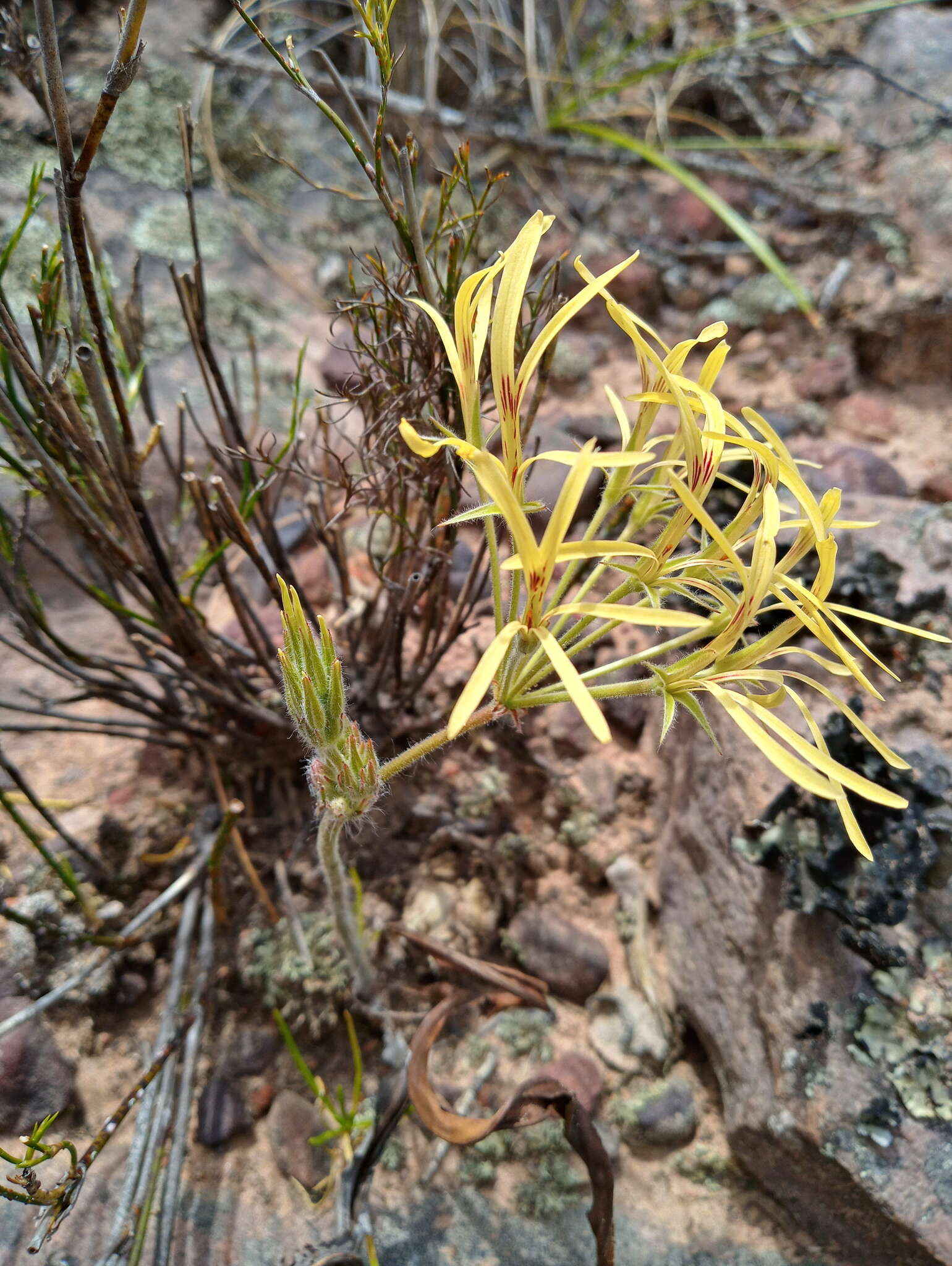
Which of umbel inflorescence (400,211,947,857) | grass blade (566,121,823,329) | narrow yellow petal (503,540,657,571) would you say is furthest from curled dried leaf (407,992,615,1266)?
grass blade (566,121,823,329)

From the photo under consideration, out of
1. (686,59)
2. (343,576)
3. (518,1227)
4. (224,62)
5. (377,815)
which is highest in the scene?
(224,62)

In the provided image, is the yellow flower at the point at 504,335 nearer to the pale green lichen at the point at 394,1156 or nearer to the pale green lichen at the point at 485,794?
the pale green lichen at the point at 485,794

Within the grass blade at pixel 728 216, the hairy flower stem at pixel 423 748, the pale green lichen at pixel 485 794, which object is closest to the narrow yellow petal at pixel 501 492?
the hairy flower stem at pixel 423 748

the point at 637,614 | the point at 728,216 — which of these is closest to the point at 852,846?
the point at 637,614

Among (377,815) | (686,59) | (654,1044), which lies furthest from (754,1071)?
(686,59)

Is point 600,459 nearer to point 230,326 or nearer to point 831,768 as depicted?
point 831,768

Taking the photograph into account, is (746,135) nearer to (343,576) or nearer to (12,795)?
(343,576)

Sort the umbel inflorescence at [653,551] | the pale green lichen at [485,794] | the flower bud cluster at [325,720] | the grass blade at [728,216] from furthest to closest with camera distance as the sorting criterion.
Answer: the grass blade at [728,216] → the pale green lichen at [485,794] → the flower bud cluster at [325,720] → the umbel inflorescence at [653,551]
